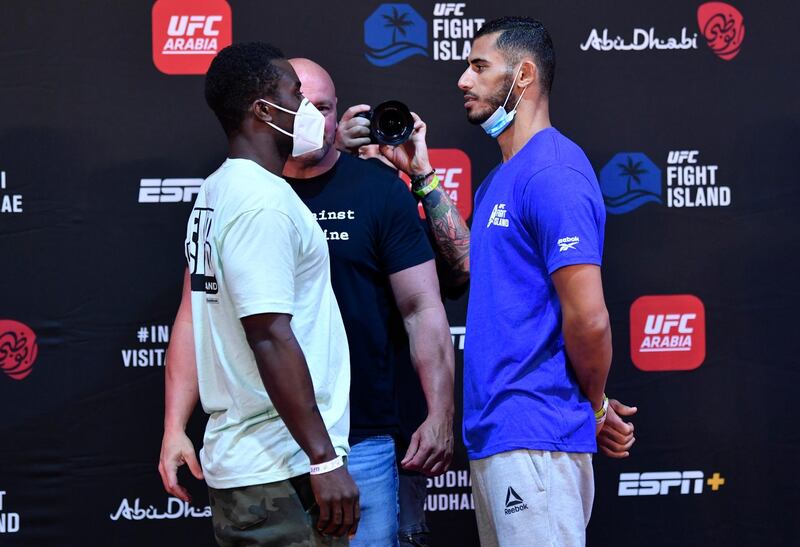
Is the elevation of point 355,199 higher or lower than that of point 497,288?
higher

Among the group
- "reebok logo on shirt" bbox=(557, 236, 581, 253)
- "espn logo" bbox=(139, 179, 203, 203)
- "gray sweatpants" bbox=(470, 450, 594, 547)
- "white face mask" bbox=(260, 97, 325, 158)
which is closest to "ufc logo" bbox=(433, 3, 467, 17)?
"espn logo" bbox=(139, 179, 203, 203)

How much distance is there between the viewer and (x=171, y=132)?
2797 mm

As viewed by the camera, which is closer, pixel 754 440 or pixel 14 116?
pixel 14 116

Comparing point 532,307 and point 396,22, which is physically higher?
point 396,22

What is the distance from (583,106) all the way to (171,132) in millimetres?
1235

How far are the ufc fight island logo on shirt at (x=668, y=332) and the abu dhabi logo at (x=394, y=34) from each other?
1031 mm

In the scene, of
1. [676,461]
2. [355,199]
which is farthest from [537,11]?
[676,461]

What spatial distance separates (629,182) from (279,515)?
1.72 m

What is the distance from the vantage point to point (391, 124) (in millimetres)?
2473

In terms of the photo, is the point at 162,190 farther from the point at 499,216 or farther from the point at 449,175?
the point at 499,216

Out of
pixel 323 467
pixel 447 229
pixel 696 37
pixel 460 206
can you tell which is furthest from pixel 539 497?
pixel 696 37

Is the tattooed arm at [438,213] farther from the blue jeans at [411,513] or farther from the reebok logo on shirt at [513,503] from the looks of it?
the reebok logo on shirt at [513,503]

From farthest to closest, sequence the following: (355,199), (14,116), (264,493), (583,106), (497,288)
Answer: (583,106), (14,116), (355,199), (497,288), (264,493)

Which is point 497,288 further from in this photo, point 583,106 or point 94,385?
point 94,385
